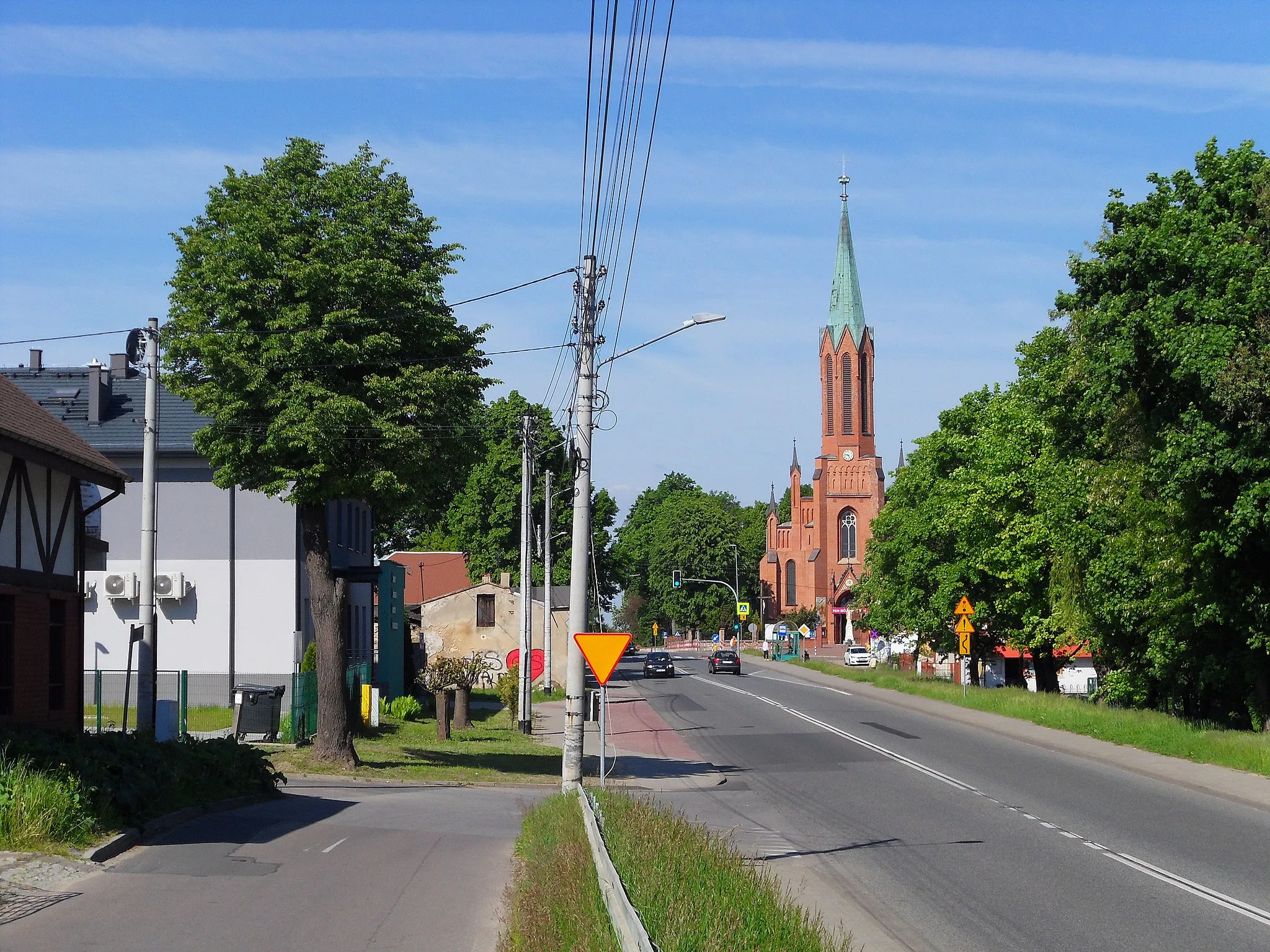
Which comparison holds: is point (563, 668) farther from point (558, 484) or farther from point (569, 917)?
point (569, 917)

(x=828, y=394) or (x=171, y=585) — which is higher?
(x=828, y=394)

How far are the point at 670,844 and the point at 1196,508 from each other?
1641 cm

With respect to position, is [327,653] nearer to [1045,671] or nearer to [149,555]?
[149,555]

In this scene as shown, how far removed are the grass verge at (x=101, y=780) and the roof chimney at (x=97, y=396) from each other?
1977 centimetres

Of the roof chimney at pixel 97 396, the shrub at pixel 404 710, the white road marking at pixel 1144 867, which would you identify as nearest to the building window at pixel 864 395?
the shrub at pixel 404 710

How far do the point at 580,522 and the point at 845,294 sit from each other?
102 metres

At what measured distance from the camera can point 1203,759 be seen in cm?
2331

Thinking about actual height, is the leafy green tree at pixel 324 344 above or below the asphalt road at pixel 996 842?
above

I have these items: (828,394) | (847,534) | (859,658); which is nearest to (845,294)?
(828,394)

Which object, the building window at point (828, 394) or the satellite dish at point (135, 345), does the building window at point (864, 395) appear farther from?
the satellite dish at point (135, 345)

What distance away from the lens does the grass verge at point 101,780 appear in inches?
467

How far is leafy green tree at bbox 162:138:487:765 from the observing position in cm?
2191

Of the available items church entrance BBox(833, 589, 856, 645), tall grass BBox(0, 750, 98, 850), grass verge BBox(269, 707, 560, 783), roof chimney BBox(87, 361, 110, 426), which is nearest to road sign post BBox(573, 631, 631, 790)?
tall grass BBox(0, 750, 98, 850)

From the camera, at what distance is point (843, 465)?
117875mm
